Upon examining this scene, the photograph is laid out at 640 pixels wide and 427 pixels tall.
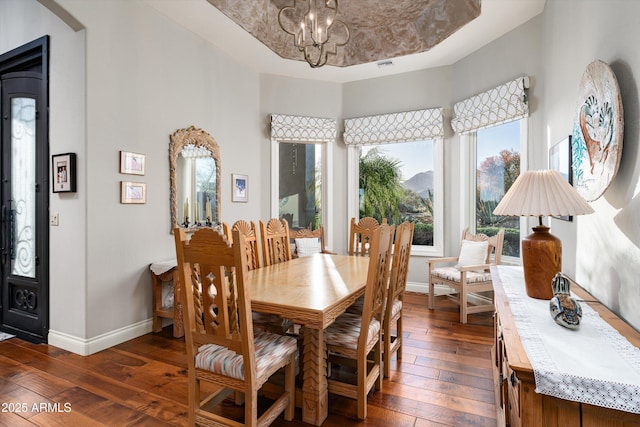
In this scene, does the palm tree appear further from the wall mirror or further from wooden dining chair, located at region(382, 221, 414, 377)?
wooden dining chair, located at region(382, 221, 414, 377)

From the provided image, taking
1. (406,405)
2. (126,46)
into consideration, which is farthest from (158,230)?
(406,405)

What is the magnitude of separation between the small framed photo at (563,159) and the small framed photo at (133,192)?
355cm

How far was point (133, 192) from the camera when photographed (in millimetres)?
3107

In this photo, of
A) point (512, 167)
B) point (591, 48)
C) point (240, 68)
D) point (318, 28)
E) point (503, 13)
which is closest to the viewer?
point (591, 48)

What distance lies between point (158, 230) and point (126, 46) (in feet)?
5.78

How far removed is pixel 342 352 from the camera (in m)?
1.96

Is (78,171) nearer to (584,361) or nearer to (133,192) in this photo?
(133,192)

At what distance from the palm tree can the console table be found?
2.95 meters

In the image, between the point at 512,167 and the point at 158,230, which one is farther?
the point at 512,167

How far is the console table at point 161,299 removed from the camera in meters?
3.08

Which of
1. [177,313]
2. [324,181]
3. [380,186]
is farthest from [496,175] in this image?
[177,313]

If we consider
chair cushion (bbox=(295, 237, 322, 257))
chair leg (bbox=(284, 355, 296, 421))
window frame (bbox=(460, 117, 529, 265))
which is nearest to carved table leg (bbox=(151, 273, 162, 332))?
chair cushion (bbox=(295, 237, 322, 257))

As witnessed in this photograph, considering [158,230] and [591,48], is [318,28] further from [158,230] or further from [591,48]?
[158,230]

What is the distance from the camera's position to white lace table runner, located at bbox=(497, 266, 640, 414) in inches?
36.0
